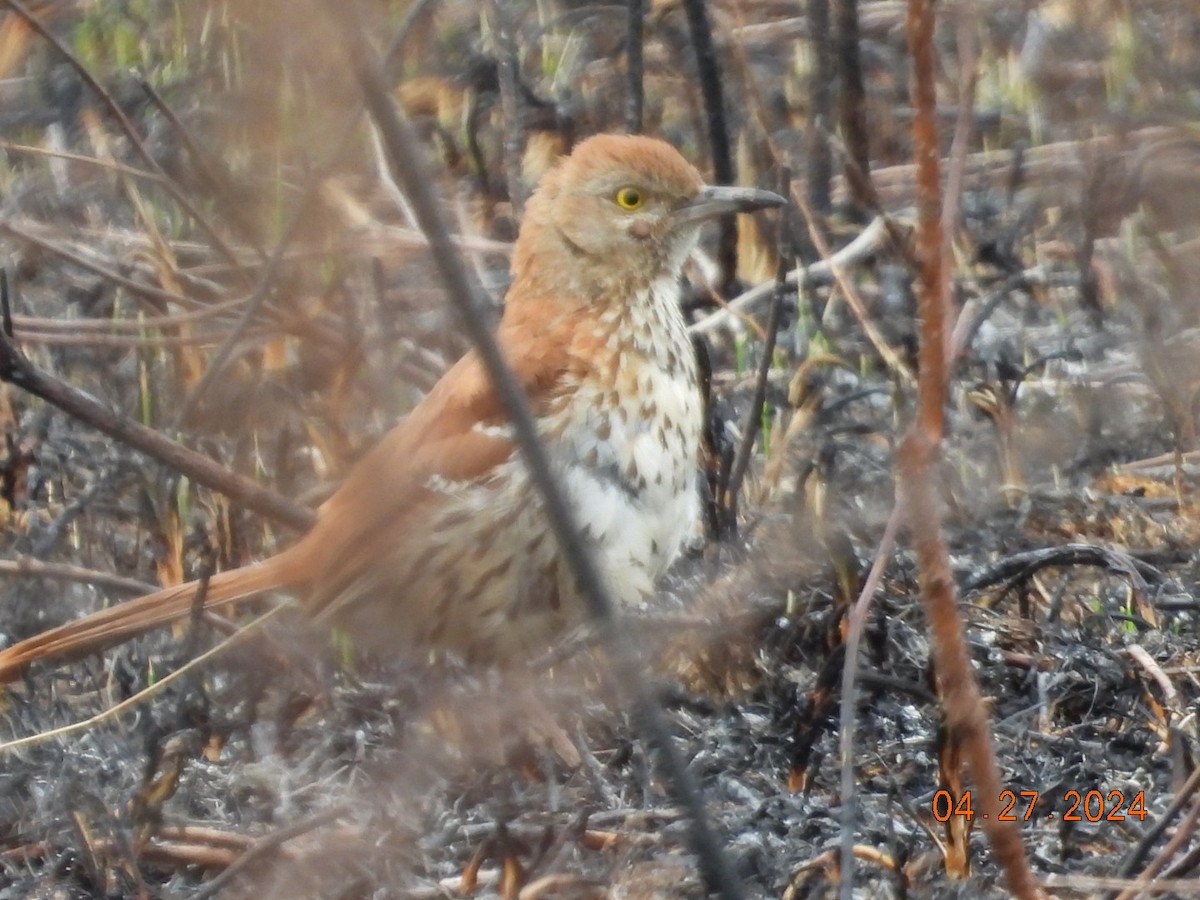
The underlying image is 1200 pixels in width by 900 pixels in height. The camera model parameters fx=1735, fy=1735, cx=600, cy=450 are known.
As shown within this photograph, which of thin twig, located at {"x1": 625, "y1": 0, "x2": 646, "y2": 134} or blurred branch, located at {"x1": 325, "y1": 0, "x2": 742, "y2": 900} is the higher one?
thin twig, located at {"x1": 625, "y1": 0, "x2": 646, "y2": 134}

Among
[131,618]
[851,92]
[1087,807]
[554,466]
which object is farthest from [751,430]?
[851,92]

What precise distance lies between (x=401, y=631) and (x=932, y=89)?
92.7 inches

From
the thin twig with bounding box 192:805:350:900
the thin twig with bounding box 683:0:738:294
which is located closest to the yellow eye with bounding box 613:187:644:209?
the thin twig with bounding box 683:0:738:294

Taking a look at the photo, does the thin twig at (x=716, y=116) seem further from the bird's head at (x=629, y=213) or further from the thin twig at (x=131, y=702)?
the thin twig at (x=131, y=702)

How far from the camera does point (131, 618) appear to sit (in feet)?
12.2

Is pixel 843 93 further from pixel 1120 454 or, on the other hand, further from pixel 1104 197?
pixel 1120 454

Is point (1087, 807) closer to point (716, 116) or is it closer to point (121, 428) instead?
point (121, 428)

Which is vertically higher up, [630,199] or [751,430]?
[630,199]

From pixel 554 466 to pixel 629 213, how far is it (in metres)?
0.89

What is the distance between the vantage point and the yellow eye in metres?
4.07

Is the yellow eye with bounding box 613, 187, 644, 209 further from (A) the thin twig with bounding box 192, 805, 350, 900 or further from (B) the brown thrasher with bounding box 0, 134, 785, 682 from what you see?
(A) the thin twig with bounding box 192, 805, 350, 900

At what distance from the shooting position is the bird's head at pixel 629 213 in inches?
159

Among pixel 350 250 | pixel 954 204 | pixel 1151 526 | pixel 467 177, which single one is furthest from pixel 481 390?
pixel 467 177

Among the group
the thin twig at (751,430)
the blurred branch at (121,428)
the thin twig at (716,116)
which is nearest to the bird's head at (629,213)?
the thin twig at (751,430)
